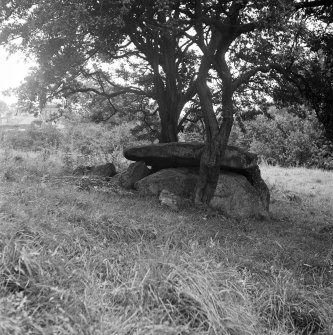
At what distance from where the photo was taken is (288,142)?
3347cm

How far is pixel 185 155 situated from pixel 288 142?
23.3 m

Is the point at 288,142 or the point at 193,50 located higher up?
the point at 193,50

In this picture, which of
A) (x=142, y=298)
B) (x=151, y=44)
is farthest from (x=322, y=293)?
(x=151, y=44)

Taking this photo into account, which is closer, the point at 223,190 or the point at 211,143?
the point at 211,143

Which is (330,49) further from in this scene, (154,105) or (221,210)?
(154,105)

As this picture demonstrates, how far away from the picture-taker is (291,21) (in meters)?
8.46

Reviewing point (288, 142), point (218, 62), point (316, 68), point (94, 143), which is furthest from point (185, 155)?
point (288, 142)

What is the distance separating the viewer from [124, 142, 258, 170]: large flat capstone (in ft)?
40.5

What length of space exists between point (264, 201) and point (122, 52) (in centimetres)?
A: 799

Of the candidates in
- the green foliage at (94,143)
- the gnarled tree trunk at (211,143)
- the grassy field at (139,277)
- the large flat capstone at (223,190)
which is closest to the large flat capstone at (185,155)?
the large flat capstone at (223,190)

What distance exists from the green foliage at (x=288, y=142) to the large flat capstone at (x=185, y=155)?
19.5m

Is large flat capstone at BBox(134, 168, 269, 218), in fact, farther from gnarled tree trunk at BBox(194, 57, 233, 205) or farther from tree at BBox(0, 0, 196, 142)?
tree at BBox(0, 0, 196, 142)

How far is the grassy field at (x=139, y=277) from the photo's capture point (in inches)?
149

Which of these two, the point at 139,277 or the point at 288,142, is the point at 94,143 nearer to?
the point at 139,277
